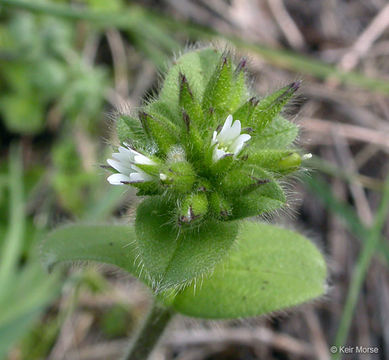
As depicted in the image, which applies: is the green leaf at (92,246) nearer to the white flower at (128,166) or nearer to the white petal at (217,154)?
the white flower at (128,166)

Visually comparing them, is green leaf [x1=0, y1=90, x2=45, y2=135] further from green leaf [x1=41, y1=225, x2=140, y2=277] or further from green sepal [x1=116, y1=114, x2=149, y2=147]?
green sepal [x1=116, y1=114, x2=149, y2=147]

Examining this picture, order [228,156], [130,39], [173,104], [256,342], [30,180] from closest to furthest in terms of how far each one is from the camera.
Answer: [228,156] < [173,104] < [256,342] < [30,180] < [130,39]

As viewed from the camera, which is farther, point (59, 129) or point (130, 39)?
point (130, 39)

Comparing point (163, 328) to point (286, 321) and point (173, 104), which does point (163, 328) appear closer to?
point (173, 104)

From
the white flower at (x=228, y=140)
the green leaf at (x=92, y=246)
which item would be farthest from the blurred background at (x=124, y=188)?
the white flower at (x=228, y=140)

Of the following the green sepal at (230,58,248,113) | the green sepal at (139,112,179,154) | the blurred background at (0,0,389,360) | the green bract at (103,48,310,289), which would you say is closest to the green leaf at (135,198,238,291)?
the green bract at (103,48,310,289)

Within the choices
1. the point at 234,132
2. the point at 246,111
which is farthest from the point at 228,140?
the point at 246,111

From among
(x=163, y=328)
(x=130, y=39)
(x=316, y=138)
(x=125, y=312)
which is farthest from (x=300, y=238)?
(x=130, y=39)
